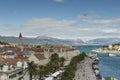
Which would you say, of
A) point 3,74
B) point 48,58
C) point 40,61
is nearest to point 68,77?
point 3,74

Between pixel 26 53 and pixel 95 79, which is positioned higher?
pixel 26 53

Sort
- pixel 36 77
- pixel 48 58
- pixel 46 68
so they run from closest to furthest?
pixel 36 77, pixel 46 68, pixel 48 58

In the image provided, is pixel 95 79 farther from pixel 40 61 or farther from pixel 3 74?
pixel 3 74

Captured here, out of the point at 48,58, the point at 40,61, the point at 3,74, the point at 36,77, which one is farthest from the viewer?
the point at 48,58

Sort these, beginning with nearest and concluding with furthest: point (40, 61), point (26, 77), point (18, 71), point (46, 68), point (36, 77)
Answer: point (18, 71)
point (26, 77)
point (36, 77)
point (46, 68)
point (40, 61)

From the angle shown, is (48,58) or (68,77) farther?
(48,58)

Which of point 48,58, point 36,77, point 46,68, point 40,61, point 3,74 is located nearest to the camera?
point 3,74

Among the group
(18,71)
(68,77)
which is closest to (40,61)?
(68,77)

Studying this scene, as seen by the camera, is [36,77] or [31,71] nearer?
[31,71]

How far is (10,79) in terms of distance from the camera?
9612 cm

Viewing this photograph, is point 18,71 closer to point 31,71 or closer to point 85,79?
point 31,71

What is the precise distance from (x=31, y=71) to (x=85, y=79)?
34.7 meters

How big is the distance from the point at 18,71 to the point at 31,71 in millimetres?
10470

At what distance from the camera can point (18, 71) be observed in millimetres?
102938
